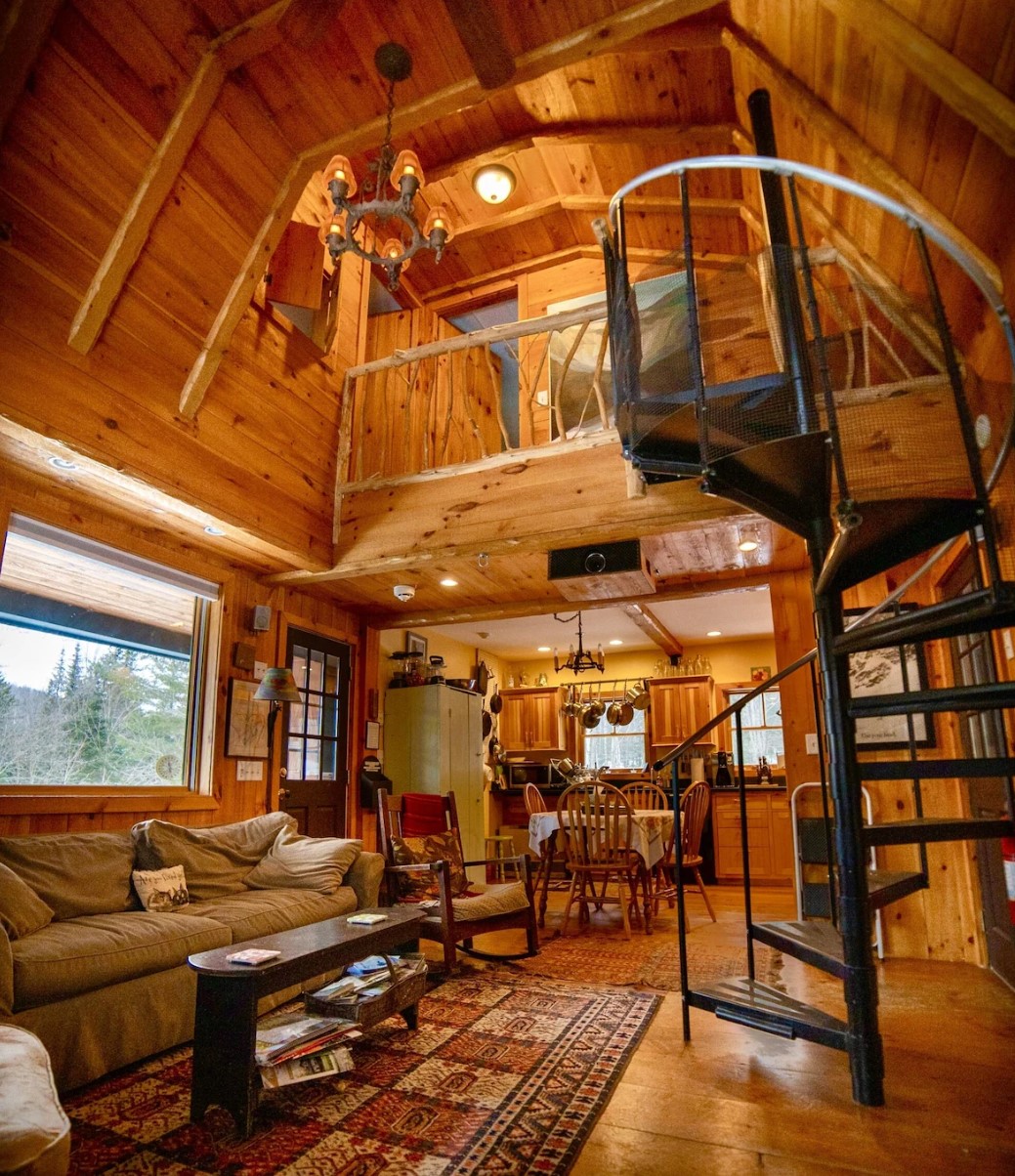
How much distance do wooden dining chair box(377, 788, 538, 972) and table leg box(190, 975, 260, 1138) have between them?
1.43 meters

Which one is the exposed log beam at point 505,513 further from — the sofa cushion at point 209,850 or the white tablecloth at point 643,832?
the white tablecloth at point 643,832

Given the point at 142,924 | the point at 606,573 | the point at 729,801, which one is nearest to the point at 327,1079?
the point at 142,924

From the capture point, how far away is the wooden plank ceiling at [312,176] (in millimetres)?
2738

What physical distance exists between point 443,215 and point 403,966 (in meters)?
3.66

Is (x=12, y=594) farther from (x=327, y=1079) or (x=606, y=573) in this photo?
(x=606, y=573)

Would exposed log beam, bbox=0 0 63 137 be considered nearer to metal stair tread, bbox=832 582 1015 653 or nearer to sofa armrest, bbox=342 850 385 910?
metal stair tread, bbox=832 582 1015 653

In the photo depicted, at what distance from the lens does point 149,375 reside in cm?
355

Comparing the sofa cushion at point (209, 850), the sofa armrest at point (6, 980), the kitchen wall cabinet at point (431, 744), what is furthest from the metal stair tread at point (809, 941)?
the kitchen wall cabinet at point (431, 744)

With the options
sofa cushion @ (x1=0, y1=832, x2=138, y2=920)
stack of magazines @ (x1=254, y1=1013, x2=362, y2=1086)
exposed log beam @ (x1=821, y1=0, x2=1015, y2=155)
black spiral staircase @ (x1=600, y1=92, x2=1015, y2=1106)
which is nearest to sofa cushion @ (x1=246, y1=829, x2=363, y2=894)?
sofa cushion @ (x1=0, y1=832, x2=138, y2=920)

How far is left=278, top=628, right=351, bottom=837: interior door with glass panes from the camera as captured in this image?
5.24m

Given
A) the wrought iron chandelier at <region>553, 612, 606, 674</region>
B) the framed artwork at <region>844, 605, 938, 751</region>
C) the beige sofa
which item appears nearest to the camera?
the beige sofa

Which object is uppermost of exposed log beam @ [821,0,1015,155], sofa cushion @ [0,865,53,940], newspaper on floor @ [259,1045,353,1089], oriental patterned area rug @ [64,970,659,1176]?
exposed log beam @ [821,0,1015,155]

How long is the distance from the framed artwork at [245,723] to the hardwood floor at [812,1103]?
2930mm

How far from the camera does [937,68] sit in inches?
93.4
